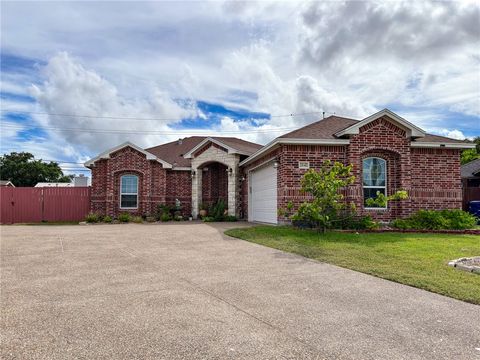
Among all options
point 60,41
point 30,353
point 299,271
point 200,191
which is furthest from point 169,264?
point 200,191

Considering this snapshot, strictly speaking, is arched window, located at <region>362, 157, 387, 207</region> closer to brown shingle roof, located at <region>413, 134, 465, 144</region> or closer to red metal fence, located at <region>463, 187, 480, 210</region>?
brown shingle roof, located at <region>413, 134, 465, 144</region>

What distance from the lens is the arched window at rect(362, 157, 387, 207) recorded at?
15.1 m

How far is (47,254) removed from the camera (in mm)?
9109

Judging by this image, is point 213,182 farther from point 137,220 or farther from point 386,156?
point 386,156

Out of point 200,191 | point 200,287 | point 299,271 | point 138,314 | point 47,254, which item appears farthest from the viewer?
point 200,191

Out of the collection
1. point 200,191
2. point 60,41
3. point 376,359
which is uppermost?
point 60,41

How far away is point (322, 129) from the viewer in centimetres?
1598

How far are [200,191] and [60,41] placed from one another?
432 inches

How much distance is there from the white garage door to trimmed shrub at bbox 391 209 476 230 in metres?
4.63

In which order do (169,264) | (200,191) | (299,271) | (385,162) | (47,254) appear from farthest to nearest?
(200,191)
(385,162)
(47,254)
(169,264)
(299,271)

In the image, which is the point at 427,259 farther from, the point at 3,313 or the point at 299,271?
the point at 3,313

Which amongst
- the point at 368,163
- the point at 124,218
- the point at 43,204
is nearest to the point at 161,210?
the point at 124,218

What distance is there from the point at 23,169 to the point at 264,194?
48418mm

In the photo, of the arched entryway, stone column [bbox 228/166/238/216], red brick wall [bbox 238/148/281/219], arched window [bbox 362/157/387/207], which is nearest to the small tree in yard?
arched window [bbox 362/157/387/207]
